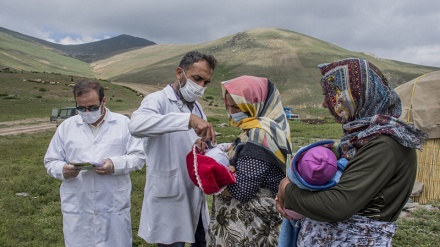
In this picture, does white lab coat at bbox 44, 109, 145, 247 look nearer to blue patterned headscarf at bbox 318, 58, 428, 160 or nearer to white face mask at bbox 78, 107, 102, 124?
white face mask at bbox 78, 107, 102, 124

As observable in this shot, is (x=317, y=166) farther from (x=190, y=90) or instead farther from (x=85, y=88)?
(x=85, y=88)

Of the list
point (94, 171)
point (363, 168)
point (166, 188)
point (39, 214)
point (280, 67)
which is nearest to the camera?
point (363, 168)

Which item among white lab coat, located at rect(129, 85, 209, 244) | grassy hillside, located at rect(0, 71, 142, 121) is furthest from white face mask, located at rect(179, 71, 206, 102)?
grassy hillside, located at rect(0, 71, 142, 121)

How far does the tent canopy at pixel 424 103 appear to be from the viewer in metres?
7.15

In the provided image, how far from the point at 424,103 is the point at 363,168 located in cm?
661

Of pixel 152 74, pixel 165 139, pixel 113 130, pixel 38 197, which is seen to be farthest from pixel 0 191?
pixel 152 74

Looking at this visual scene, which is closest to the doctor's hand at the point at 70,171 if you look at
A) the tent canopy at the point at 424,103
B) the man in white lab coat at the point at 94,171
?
the man in white lab coat at the point at 94,171

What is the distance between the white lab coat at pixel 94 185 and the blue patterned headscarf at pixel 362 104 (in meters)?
2.12

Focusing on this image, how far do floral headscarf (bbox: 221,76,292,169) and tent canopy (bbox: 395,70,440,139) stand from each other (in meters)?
5.75

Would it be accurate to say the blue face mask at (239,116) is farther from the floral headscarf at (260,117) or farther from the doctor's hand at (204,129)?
the doctor's hand at (204,129)

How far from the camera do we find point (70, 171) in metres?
3.20

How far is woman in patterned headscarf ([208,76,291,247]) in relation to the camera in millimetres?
2400

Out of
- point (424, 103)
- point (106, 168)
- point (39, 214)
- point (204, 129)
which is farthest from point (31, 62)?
point (204, 129)

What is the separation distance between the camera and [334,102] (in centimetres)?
199
